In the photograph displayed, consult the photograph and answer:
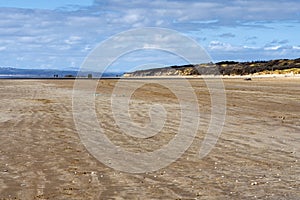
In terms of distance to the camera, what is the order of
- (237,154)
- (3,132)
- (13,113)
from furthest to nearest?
(13,113) → (3,132) → (237,154)

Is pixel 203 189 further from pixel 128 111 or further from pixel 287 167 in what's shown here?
pixel 128 111

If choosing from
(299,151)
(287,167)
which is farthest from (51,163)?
Result: (299,151)

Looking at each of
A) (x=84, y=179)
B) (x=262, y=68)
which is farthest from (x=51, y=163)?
(x=262, y=68)

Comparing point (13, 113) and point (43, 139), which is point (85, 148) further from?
point (13, 113)

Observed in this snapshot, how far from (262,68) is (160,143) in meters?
106

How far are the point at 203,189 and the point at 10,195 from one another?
2.94 metres

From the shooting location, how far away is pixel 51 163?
10109mm

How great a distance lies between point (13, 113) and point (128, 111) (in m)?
4.63

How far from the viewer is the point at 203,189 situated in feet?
26.4

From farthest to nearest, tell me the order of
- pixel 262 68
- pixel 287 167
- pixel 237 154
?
pixel 262 68 < pixel 237 154 < pixel 287 167

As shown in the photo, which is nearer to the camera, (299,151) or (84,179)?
(84,179)

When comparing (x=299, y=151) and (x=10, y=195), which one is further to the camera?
(x=299, y=151)

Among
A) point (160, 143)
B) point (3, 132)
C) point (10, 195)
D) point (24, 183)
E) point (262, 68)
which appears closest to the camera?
point (10, 195)

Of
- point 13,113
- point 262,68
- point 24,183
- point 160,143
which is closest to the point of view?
point 24,183
